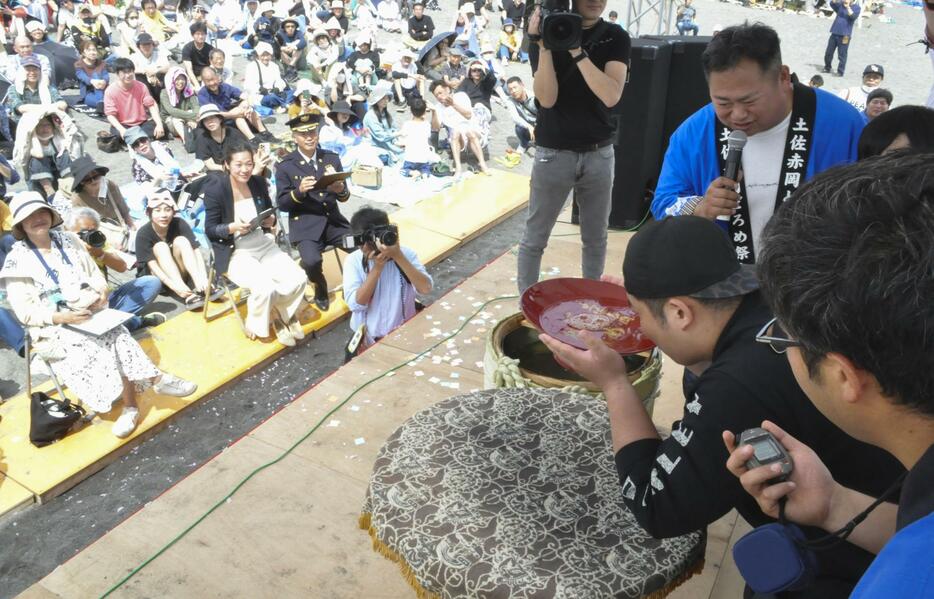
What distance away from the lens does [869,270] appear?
2.72ft

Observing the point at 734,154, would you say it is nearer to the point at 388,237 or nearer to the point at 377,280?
the point at 388,237

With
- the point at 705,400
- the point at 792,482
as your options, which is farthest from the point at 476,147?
the point at 792,482

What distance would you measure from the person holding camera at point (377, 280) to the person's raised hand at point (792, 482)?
3.07 metres

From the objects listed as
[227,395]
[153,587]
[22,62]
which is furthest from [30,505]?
[22,62]

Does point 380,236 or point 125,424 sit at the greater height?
point 380,236

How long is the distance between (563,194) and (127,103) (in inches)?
301

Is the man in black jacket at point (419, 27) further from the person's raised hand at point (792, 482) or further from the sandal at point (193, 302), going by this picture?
the person's raised hand at point (792, 482)

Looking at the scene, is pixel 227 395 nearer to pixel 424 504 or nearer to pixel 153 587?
pixel 153 587

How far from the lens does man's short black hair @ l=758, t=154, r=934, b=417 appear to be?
2.66 feet

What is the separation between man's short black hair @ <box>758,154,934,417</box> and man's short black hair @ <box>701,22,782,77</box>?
66.0 inches

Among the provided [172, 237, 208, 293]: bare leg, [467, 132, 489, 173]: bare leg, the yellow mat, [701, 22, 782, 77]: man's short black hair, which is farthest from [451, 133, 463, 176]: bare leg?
[701, 22, 782, 77]: man's short black hair

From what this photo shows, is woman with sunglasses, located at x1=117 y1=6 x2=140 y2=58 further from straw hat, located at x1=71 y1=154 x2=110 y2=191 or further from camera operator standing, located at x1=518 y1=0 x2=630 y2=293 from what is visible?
camera operator standing, located at x1=518 y1=0 x2=630 y2=293

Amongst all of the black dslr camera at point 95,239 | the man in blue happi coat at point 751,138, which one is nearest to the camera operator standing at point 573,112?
the man in blue happi coat at point 751,138

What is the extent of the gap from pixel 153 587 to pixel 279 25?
1367cm
